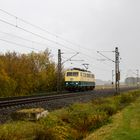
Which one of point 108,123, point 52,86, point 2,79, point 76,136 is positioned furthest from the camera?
point 52,86

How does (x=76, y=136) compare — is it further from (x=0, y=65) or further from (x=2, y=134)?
(x=0, y=65)

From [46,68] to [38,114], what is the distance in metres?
52.1

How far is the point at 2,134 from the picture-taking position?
12.1m

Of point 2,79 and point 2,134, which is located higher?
point 2,79

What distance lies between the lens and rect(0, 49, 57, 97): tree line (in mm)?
52194

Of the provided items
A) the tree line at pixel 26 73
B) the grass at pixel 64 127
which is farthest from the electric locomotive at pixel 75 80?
the grass at pixel 64 127

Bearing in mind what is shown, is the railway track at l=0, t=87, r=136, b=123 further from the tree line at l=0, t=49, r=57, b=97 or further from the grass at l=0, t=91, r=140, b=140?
the tree line at l=0, t=49, r=57, b=97

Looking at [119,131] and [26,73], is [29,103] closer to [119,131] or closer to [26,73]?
[119,131]

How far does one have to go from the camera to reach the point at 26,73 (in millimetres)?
58562

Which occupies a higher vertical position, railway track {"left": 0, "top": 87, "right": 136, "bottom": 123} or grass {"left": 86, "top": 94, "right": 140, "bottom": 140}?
railway track {"left": 0, "top": 87, "right": 136, "bottom": 123}

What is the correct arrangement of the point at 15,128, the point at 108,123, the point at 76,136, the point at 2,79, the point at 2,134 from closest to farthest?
the point at 2,134 → the point at 15,128 → the point at 76,136 → the point at 108,123 → the point at 2,79

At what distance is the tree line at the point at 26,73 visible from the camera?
52.2m

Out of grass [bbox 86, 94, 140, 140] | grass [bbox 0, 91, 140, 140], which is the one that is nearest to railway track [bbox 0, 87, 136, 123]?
grass [bbox 0, 91, 140, 140]

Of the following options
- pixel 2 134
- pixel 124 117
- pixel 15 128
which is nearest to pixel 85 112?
pixel 124 117
